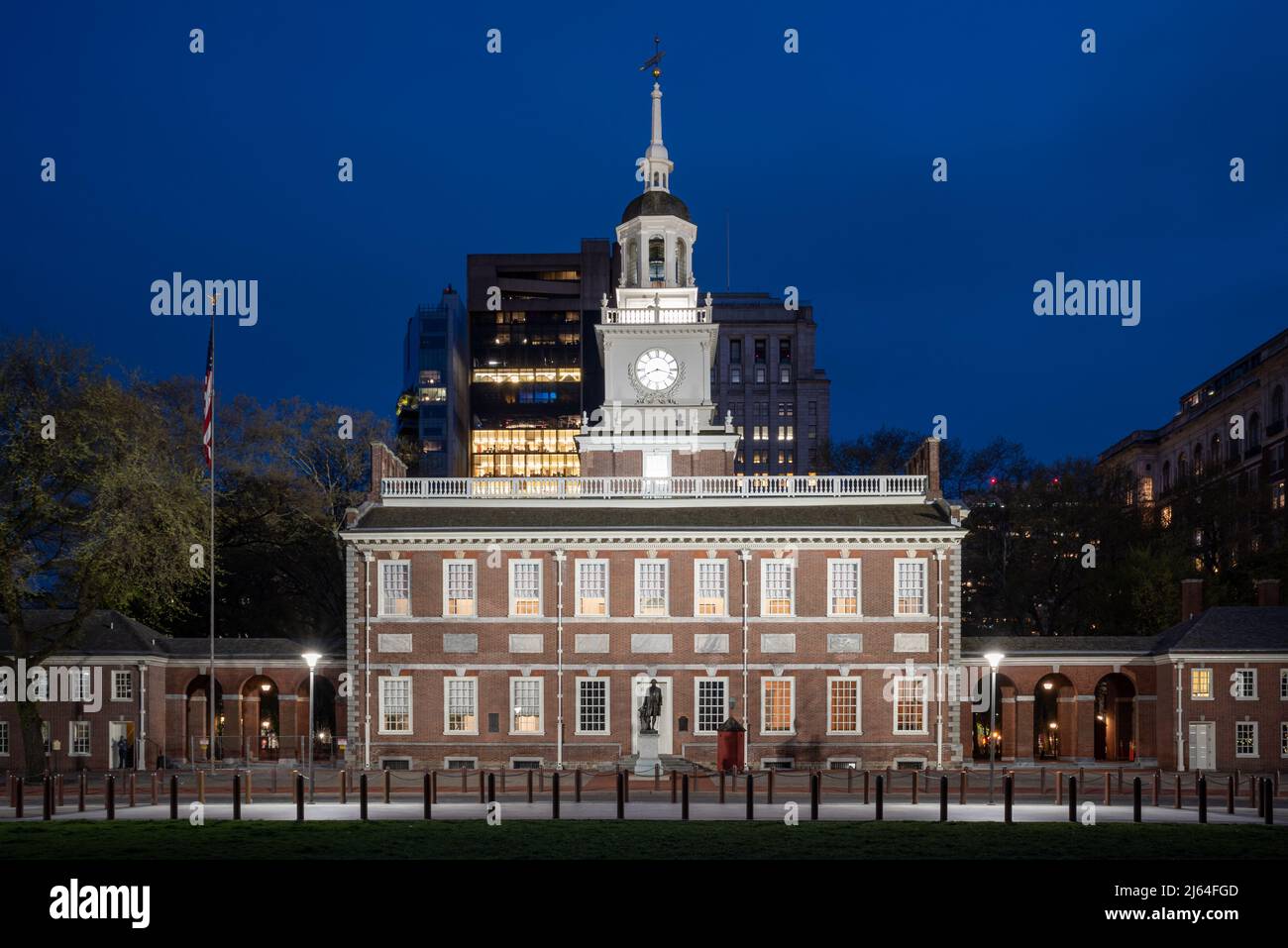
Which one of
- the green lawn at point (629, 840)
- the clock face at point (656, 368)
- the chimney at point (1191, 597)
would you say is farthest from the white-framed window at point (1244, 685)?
the clock face at point (656, 368)

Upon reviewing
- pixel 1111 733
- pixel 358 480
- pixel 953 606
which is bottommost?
pixel 1111 733

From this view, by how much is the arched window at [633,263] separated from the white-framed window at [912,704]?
22.7 meters

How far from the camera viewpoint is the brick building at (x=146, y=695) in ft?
174

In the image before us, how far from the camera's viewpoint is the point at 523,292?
18662 cm

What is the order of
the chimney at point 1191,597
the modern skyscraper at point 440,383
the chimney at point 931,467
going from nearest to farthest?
the chimney at point 931,467, the chimney at point 1191,597, the modern skyscraper at point 440,383

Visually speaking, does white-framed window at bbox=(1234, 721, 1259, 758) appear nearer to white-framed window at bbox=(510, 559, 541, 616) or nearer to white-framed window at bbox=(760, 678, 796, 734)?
white-framed window at bbox=(760, 678, 796, 734)

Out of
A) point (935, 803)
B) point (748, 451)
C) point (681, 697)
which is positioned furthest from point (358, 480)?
point (748, 451)

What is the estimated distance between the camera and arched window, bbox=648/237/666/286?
211ft

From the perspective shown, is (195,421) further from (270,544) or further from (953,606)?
(953,606)

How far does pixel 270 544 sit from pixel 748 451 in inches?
4615

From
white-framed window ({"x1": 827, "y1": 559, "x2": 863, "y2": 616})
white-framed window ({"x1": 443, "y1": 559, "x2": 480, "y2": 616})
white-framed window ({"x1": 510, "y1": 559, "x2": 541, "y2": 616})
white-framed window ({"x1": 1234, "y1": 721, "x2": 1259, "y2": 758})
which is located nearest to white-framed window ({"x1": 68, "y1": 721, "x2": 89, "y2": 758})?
white-framed window ({"x1": 443, "y1": 559, "x2": 480, "y2": 616})

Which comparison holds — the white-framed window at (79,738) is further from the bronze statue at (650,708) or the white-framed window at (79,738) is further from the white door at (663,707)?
the bronze statue at (650,708)

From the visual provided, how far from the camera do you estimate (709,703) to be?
51156 millimetres

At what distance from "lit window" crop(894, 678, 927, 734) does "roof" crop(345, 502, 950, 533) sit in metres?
5.61
